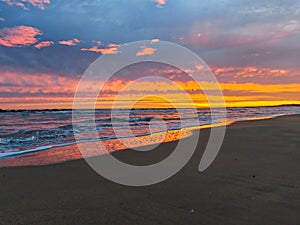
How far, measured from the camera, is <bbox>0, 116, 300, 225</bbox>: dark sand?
3330 millimetres

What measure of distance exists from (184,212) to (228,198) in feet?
2.60

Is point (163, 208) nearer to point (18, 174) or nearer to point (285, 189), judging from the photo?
point (285, 189)

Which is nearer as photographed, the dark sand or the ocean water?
the dark sand

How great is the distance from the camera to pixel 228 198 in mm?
3908

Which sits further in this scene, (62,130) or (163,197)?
(62,130)

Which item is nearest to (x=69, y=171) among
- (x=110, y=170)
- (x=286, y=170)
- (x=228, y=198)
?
(x=110, y=170)

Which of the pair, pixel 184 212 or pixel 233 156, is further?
pixel 233 156

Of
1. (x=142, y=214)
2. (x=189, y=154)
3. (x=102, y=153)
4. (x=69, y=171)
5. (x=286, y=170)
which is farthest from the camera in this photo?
(x=102, y=153)

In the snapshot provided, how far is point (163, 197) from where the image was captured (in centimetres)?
403

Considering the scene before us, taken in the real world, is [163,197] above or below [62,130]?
below

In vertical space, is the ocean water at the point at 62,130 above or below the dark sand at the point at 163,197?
above

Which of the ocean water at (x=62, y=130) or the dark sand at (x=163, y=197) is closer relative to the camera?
the dark sand at (x=163, y=197)

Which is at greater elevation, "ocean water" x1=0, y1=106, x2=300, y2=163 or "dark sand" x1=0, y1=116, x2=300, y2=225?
"ocean water" x1=0, y1=106, x2=300, y2=163

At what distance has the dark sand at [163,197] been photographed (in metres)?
3.33
